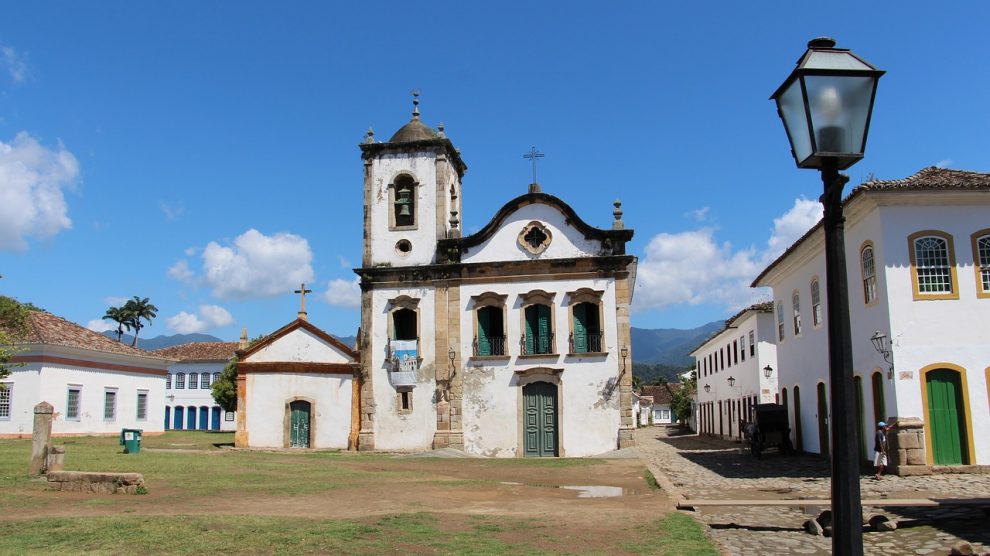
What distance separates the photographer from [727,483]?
1582cm

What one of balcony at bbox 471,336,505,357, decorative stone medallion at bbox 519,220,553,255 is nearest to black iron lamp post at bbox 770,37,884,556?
balcony at bbox 471,336,505,357

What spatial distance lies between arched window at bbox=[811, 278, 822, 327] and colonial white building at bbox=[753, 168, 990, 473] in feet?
11.1

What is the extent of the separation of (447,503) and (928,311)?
11.4 meters

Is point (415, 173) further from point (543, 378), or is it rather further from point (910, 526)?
point (910, 526)

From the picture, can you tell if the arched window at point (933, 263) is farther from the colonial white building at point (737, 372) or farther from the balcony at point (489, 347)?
the balcony at point (489, 347)

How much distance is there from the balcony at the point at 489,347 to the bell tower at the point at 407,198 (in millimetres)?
3496

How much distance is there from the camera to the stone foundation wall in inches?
627

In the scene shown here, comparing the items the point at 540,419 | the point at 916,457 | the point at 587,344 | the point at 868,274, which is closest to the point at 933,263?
the point at 868,274

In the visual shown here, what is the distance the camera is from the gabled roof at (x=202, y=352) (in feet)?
200

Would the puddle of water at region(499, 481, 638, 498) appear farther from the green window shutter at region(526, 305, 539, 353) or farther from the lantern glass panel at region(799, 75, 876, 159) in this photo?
the lantern glass panel at region(799, 75, 876, 159)

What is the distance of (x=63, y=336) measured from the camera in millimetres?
35438

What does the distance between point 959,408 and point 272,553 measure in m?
15.0

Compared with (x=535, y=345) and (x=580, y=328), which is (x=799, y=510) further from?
(x=535, y=345)

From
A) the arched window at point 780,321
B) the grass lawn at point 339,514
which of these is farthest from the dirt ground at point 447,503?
the arched window at point 780,321
